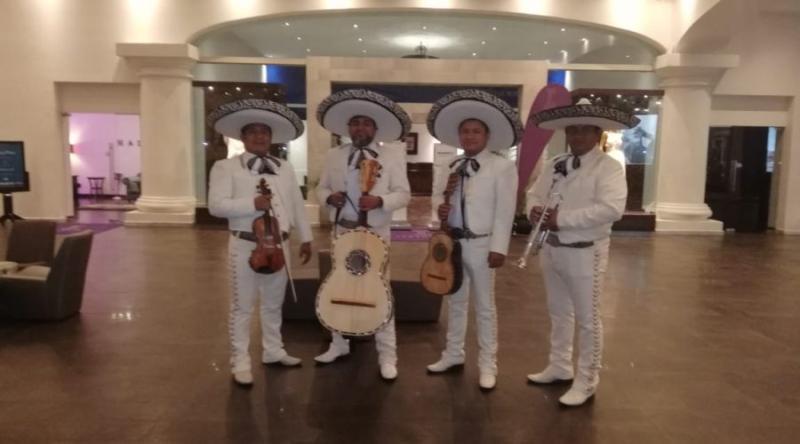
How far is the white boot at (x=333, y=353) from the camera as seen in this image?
13.6 feet

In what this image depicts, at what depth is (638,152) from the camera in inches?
520

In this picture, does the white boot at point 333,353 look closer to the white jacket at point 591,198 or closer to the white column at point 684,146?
the white jacket at point 591,198

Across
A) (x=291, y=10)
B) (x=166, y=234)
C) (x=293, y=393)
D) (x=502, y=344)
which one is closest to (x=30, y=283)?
(x=293, y=393)

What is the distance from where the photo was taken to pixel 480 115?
3.63 metres

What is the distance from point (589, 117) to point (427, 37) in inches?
460

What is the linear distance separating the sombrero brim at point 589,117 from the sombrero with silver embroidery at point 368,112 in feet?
2.86

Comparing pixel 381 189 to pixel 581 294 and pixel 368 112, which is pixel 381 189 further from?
pixel 581 294

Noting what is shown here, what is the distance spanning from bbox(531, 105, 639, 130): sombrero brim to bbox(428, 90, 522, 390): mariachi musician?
20cm

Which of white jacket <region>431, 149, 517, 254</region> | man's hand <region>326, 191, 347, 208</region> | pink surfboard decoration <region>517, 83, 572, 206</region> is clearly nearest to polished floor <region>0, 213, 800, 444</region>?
white jacket <region>431, 149, 517, 254</region>

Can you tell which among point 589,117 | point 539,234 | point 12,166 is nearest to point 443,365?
point 539,234

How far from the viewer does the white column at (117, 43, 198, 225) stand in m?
11.9

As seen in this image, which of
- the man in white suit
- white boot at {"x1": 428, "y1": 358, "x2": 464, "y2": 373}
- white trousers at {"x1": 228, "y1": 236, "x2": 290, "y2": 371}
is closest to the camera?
white trousers at {"x1": 228, "y1": 236, "x2": 290, "y2": 371}

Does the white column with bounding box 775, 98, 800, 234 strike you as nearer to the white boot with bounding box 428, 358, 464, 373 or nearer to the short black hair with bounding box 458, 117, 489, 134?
the white boot with bounding box 428, 358, 464, 373

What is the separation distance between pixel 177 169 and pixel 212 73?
2.17m
